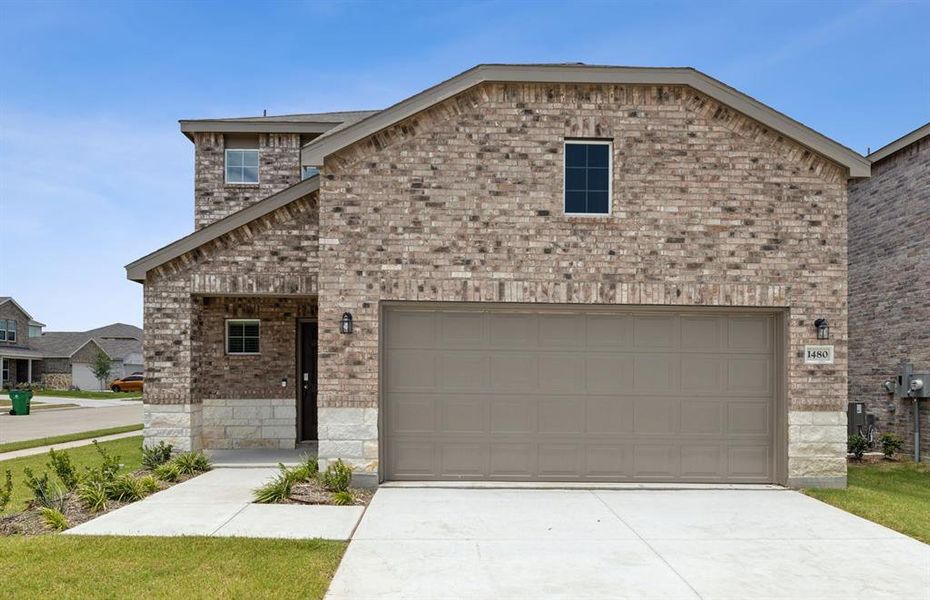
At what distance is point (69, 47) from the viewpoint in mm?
17125

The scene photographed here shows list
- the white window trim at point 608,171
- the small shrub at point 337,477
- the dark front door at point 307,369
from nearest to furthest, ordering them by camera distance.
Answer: the small shrub at point 337,477, the white window trim at point 608,171, the dark front door at point 307,369

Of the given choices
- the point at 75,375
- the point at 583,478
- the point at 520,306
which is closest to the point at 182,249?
the point at 520,306

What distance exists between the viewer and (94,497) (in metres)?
8.21

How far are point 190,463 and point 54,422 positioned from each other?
16.9 metres

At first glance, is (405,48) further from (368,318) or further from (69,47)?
(368,318)

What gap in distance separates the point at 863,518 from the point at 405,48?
49.3 ft

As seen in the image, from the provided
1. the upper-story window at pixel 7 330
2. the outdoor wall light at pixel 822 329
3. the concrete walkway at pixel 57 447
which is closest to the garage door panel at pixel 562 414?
the outdoor wall light at pixel 822 329

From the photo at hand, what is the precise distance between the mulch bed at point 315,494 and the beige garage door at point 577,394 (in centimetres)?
68

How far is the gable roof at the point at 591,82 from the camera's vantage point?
9.51 meters

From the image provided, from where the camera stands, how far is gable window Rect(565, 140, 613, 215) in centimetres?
971

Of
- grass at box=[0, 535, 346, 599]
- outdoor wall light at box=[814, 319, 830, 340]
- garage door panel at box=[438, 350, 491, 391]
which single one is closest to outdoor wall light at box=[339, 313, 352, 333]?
garage door panel at box=[438, 350, 491, 391]

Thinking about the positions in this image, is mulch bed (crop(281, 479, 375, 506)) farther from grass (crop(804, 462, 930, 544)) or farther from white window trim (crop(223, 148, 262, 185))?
white window trim (crop(223, 148, 262, 185))

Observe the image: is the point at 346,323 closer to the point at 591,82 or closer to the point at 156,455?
the point at 156,455

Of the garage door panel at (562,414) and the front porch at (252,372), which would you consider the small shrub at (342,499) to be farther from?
the front porch at (252,372)
